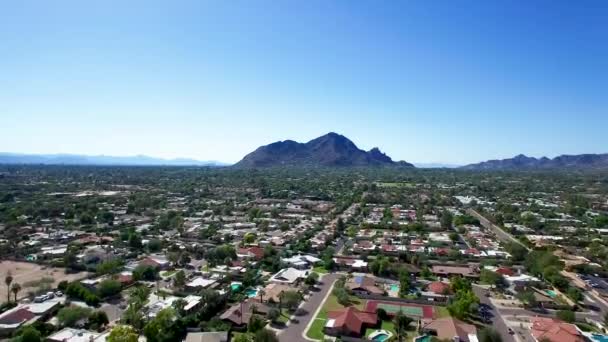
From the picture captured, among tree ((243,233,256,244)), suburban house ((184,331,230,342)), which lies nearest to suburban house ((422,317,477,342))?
suburban house ((184,331,230,342))

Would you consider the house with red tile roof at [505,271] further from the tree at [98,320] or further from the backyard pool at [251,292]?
the tree at [98,320]

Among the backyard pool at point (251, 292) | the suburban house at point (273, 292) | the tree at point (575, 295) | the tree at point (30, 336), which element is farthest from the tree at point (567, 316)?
the tree at point (30, 336)

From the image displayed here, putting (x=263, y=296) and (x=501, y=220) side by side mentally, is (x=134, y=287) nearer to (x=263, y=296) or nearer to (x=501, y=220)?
(x=263, y=296)

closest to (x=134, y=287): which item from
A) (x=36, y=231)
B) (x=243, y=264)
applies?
(x=243, y=264)

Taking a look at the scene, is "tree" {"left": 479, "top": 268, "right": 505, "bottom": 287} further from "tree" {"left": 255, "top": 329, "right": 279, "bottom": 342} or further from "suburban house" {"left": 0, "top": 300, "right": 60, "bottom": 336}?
"suburban house" {"left": 0, "top": 300, "right": 60, "bottom": 336}

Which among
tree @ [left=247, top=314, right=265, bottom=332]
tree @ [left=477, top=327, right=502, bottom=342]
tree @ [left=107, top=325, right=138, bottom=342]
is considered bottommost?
tree @ [left=247, top=314, right=265, bottom=332]

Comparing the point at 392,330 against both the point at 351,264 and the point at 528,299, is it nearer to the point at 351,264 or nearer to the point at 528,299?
the point at 528,299
